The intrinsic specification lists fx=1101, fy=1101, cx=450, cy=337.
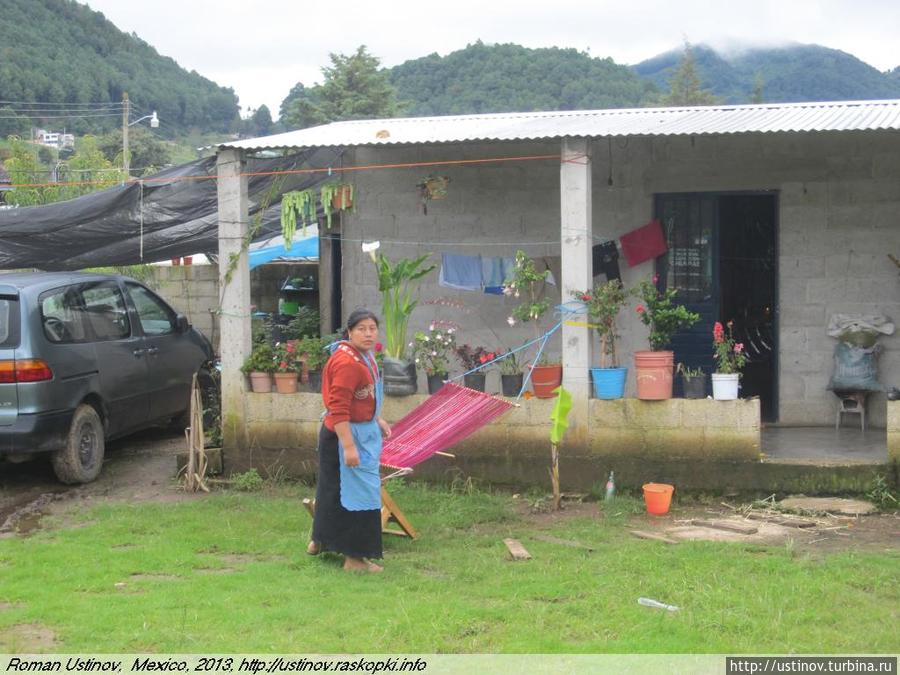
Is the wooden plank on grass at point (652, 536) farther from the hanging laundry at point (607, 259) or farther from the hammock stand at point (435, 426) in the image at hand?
the hanging laundry at point (607, 259)

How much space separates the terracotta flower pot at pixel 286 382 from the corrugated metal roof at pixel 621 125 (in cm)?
175

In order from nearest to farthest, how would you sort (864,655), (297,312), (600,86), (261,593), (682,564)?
1. (864,655)
2. (261,593)
3. (682,564)
4. (297,312)
5. (600,86)

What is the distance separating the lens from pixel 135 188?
399 inches

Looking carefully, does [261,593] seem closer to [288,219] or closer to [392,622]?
[392,622]

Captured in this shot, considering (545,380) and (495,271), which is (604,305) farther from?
(495,271)

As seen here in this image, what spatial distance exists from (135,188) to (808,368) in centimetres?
621

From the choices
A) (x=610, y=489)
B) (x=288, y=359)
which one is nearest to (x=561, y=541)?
(x=610, y=489)

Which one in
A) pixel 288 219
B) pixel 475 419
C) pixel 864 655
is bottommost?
pixel 864 655

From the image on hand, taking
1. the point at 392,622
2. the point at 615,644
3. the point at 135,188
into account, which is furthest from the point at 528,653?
the point at 135,188

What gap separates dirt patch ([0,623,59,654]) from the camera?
186 inches

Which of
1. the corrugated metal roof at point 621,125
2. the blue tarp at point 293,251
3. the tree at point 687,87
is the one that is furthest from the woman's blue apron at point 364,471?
the tree at point 687,87

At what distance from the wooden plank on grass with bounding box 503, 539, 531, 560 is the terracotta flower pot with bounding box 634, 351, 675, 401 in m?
1.78

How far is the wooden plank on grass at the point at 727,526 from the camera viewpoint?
273 inches

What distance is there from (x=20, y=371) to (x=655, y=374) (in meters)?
4.56
